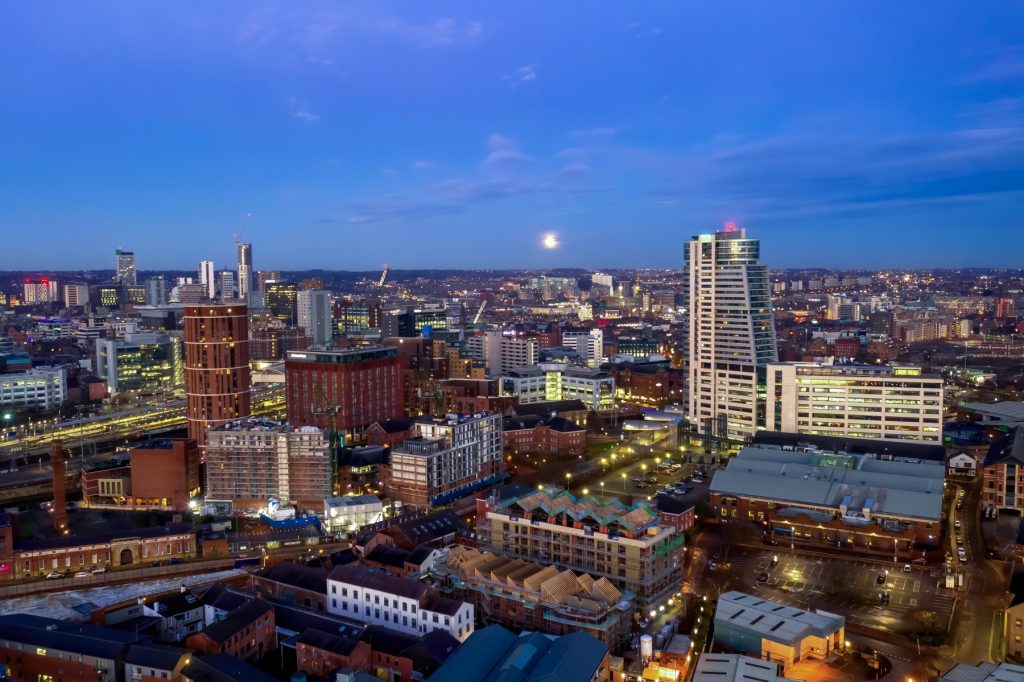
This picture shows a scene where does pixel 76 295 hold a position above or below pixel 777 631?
above

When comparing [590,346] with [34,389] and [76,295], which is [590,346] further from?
[76,295]

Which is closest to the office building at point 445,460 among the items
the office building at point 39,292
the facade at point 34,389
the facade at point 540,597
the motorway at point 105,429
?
the facade at point 540,597

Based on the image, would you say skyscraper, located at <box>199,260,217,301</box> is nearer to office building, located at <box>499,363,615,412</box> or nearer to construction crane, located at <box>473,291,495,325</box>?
construction crane, located at <box>473,291,495,325</box>

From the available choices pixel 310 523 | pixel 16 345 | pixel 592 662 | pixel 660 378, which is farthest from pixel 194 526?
pixel 16 345

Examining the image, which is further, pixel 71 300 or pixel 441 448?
pixel 71 300

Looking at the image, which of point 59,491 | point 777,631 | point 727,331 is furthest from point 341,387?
point 777,631

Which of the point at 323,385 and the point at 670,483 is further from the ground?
the point at 323,385

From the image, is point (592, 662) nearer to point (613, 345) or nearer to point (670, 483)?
point (670, 483)
